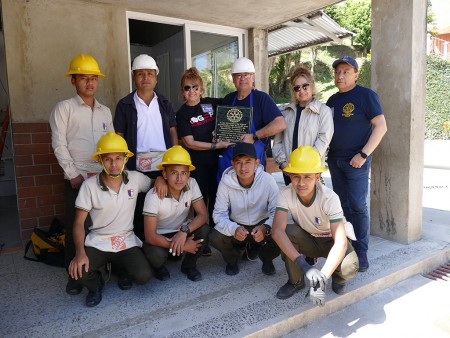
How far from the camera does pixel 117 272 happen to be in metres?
3.21

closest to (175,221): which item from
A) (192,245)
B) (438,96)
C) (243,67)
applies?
(192,245)

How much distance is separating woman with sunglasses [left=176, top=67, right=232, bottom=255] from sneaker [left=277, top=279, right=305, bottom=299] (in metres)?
0.93

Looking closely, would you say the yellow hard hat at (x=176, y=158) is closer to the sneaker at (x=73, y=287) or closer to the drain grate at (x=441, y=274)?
the sneaker at (x=73, y=287)

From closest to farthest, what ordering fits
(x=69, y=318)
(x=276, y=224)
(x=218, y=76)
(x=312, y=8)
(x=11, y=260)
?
(x=69, y=318)
(x=276, y=224)
(x=11, y=260)
(x=312, y=8)
(x=218, y=76)

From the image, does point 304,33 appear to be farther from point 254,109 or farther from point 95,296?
point 95,296

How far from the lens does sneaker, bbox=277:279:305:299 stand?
2.88 metres

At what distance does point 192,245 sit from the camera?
315 centimetres

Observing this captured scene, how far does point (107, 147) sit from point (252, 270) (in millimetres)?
1721

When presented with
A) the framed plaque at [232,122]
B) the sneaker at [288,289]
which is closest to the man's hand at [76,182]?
the framed plaque at [232,122]

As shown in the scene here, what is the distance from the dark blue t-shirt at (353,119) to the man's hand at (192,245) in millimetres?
1549

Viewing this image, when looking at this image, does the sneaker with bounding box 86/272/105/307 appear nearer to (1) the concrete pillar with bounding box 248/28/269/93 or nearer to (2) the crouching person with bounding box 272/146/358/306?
(2) the crouching person with bounding box 272/146/358/306

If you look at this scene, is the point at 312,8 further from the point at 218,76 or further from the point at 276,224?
the point at 276,224

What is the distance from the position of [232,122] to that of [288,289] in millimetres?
1570

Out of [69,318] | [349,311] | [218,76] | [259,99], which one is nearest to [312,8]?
[218,76]
